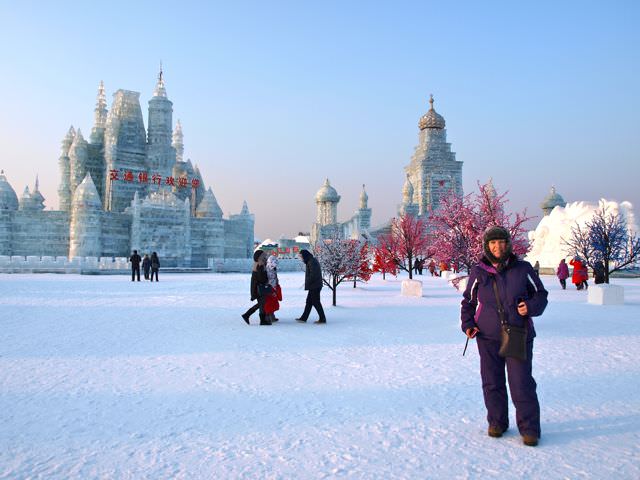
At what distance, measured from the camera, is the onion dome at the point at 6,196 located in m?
38.4

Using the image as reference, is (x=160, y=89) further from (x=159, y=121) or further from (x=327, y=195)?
(x=327, y=195)

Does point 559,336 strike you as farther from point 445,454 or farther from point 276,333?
point 445,454

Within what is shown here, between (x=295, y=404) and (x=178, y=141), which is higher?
(x=178, y=141)

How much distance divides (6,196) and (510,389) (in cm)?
4561

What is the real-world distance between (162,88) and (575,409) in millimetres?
49726

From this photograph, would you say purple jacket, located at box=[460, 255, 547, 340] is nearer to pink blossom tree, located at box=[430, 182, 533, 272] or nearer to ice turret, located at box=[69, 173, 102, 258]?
pink blossom tree, located at box=[430, 182, 533, 272]

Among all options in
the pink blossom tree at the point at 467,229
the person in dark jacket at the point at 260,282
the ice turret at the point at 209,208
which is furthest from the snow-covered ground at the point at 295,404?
the ice turret at the point at 209,208

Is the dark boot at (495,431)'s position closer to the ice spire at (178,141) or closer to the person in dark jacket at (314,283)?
the person in dark jacket at (314,283)

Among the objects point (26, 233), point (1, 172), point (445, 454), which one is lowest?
point (445, 454)

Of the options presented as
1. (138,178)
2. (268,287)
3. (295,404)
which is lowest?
(295,404)

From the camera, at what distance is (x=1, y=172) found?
39.6m

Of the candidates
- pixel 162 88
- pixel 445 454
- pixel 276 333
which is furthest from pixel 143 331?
pixel 162 88

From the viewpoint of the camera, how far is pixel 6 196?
3869cm

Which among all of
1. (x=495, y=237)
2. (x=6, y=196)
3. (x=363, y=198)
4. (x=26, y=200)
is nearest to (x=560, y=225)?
(x=363, y=198)
